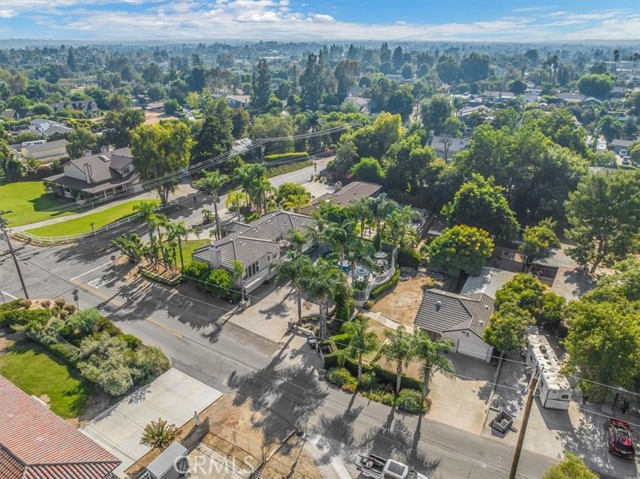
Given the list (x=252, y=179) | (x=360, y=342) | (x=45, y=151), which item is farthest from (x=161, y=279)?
(x=45, y=151)

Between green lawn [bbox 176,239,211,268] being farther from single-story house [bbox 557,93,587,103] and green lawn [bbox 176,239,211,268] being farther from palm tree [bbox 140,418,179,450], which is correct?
single-story house [bbox 557,93,587,103]

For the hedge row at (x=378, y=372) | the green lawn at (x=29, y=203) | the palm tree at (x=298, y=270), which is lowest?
the green lawn at (x=29, y=203)

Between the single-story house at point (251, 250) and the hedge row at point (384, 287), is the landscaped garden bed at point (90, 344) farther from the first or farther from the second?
the hedge row at point (384, 287)

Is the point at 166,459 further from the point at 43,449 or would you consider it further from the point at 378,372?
the point at 378,372

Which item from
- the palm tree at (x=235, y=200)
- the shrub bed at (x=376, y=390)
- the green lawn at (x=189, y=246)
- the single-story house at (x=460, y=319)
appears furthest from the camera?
the palm tree at (x=235, y=200)

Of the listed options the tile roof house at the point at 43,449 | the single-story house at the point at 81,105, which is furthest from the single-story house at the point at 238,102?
the tile roof house at the point at 43,449

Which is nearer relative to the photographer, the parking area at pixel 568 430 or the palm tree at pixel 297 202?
the parking area at pixel 568 430

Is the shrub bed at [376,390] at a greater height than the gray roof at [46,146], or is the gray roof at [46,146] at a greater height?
the gray roof at [46,146]

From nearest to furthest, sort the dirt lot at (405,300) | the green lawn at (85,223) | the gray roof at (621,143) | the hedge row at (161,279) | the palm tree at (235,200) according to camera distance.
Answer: the dirt lot at (405,300) < the hedge row at (161,279) < the green lawn at (85,223) < the palm tree at (235,200) < the gray roof at (621,143)
